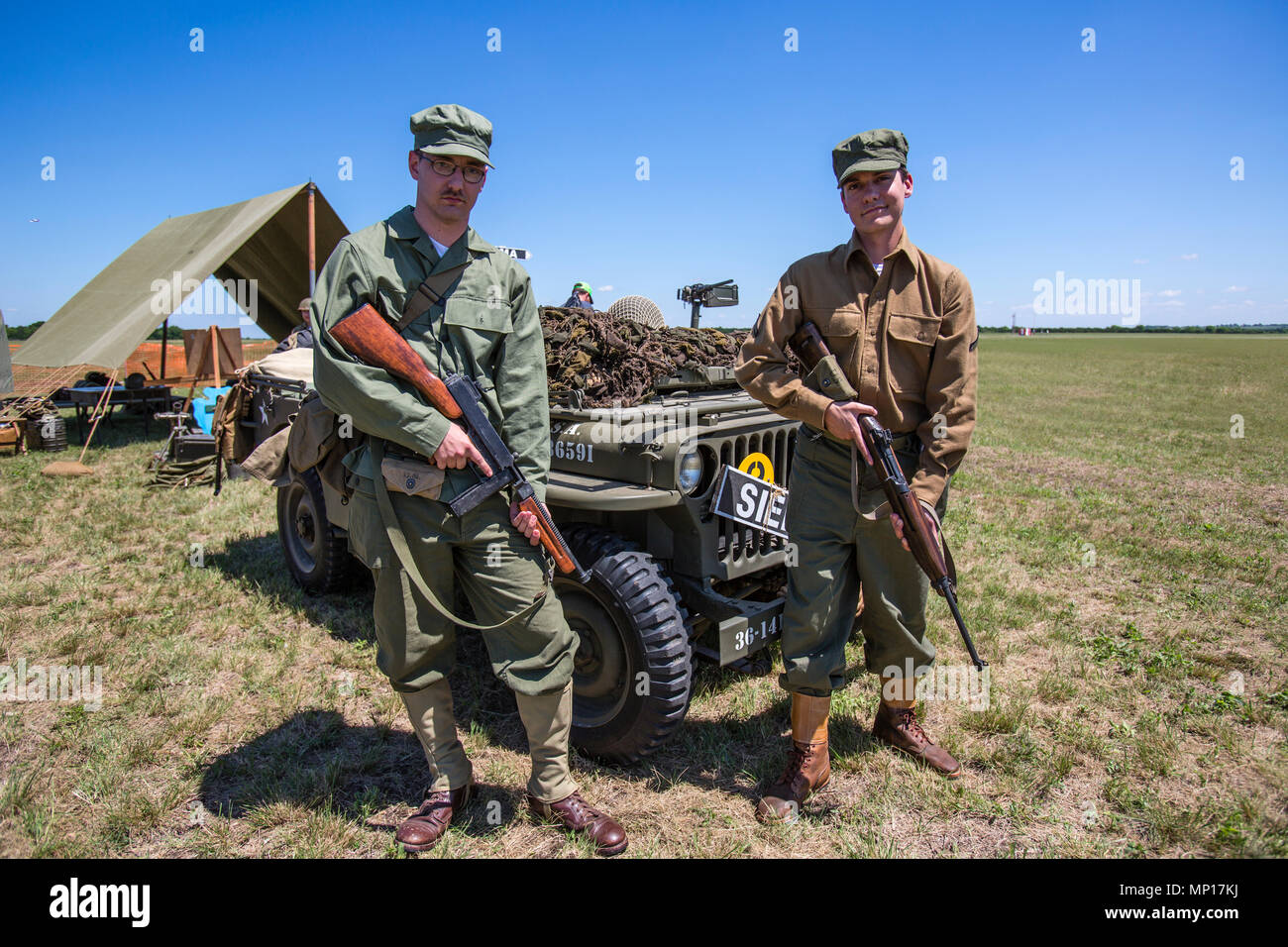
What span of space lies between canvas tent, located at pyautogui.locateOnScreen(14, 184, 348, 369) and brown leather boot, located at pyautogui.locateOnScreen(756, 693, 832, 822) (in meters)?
9.59

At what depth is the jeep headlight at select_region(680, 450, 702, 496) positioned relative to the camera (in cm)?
310

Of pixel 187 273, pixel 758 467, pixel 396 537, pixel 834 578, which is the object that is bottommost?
pixel 834 578

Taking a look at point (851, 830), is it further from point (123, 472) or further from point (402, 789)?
point (123, 472)

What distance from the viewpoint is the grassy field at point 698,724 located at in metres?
2.74

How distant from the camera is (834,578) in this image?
281 centimetres

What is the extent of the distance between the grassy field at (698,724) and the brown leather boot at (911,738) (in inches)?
2.9

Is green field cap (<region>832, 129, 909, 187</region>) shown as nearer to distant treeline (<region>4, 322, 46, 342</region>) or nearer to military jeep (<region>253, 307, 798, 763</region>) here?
military jeep (<region>253, 307, 798, 763</region>)

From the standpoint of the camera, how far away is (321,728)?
3.49 meters

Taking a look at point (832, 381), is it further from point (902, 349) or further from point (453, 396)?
point (453, 396)

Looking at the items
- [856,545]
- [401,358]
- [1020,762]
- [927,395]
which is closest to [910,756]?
[1020,762]

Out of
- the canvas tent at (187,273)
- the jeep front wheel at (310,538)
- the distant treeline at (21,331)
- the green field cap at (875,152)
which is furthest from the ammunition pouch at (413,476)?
the distant treeline at (21,331)

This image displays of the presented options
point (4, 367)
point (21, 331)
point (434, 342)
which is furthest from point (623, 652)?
point (21, 331)

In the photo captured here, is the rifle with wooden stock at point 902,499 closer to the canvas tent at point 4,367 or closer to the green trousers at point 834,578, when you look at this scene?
the green trousers at point 834,578

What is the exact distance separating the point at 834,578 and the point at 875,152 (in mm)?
1491
